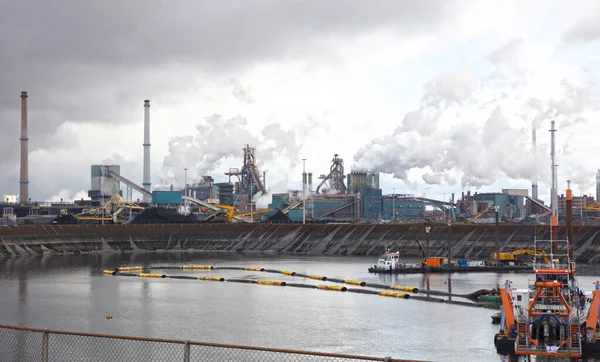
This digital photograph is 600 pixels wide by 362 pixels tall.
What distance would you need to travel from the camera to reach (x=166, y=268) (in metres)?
110

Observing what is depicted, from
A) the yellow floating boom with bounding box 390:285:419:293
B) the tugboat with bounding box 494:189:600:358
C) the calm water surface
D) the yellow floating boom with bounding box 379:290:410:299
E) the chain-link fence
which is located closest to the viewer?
the chain-link fence

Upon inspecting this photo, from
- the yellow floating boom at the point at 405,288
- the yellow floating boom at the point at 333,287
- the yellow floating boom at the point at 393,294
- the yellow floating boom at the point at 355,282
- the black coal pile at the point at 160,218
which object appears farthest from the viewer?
the black coal pile at the point at 160,218

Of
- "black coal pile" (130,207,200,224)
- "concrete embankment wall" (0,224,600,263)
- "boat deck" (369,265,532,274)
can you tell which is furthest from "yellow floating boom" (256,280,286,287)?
"black coal pile" (130,207,200,224)

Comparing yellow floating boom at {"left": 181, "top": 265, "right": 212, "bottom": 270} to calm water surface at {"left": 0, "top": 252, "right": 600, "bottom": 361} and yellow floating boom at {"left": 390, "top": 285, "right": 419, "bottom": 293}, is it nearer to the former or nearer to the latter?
calm water surface at {"left": 0, "top": 252, "right": 600, "bottom": 361}

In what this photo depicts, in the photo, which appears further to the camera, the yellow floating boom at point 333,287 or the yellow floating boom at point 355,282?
the yellow floating boom at point 355,282

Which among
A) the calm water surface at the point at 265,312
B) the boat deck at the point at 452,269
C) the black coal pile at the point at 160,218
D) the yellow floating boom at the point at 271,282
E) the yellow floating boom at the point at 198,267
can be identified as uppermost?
the black coal pile at the point at 160,218

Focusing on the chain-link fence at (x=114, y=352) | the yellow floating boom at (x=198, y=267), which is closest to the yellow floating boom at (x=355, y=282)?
the yellow floating boom at (x=198, y=267)

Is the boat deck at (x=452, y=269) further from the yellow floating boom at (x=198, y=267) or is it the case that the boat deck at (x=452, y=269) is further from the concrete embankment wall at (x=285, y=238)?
the yellow floating boom at (x=198, y=267)

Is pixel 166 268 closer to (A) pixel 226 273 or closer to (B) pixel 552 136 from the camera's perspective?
(A) pixel 226 273

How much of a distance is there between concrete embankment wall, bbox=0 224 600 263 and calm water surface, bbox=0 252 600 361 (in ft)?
100

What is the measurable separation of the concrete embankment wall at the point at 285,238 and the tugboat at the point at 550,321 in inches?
3073

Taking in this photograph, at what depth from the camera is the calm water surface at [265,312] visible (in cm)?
4753

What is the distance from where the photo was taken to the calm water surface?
156 ft

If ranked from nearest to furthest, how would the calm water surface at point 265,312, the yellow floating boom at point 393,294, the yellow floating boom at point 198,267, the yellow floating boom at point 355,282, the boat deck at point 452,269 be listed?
the calm water surface at point 265,312, the yellow floating boom at point 393,294, the yellow floating boom at point 355,282, the boat deck at point 452,269, the yellow floating boom at point 198,267
